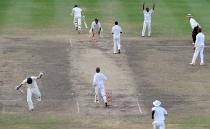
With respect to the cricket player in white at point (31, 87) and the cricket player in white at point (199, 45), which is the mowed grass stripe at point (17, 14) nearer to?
the cricket player in white at point (199, 45)

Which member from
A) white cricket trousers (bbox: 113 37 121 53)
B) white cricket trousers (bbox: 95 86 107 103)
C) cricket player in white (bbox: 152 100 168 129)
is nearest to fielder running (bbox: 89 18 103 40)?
white cricket trousers (bbox: 113 37 121 53)

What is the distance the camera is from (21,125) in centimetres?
2816

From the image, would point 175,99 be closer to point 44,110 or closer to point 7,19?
A: point 44,110

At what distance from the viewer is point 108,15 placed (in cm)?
4741

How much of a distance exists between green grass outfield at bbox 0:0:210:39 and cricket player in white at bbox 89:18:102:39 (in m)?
2.32

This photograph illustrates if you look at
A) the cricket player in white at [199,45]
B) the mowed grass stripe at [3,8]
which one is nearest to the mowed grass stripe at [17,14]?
the mowed grass stripe at [3,8]

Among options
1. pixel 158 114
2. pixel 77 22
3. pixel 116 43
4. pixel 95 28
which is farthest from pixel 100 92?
pixel 77 22

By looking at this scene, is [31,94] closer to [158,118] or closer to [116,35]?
[158,118]

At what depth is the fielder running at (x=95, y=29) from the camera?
40281 millimetres

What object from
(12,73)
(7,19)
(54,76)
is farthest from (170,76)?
(7,19)

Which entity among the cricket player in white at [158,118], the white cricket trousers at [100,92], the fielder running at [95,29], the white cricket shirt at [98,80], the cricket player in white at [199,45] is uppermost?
the fielder running at [95,29]

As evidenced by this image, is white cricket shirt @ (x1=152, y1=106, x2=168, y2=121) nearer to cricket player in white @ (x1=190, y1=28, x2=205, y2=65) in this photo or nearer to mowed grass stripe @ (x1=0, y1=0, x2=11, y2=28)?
cricket player in white @ (x1=190, y1=28, x2=205, y2=65)

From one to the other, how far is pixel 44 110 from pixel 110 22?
16.7 m

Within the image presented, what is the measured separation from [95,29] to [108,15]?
6.68 m
